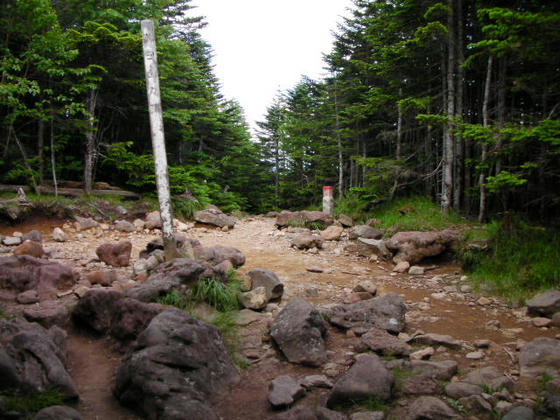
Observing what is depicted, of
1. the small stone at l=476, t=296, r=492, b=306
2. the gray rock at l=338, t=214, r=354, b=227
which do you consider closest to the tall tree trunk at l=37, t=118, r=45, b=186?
the gray rock at l=338, t=214, r=354, b=227

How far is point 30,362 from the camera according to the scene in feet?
8.69

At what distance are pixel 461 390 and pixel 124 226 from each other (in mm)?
10468

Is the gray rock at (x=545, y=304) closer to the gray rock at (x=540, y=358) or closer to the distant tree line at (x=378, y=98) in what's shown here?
the gray rock at (x=540, y=358)

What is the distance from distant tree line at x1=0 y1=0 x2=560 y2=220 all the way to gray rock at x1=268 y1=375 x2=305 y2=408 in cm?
420

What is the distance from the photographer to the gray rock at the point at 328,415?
2541 millimetres

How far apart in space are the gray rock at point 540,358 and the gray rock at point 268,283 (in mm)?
3317

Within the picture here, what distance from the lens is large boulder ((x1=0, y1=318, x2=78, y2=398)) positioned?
8.00ft

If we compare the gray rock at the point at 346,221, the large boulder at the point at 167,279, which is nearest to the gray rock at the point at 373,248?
the gray rock at the point at 346,221

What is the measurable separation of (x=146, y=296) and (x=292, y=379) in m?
2.41

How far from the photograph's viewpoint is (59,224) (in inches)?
388

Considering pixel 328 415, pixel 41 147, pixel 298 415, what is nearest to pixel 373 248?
pixel 328 415

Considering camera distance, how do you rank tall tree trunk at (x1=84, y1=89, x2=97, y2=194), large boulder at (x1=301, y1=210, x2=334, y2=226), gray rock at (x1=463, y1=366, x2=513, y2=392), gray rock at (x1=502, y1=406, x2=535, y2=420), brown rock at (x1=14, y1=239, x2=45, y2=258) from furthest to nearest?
large boulder at (x1=301, y1=210, x2=334, y2=226)
tall tree trunk at (x1=84, y1=89, x2=97, y2=194)
brown rock at (x1=14, y1=239, x2=45, y2=258)
gray rock at (x1=463, y1=366, x2=513, y2=392)
gray rock at (x1=502, y1=406, x2=535, y2=420)

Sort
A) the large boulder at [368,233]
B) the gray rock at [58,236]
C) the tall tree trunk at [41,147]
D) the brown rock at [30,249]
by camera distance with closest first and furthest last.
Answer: the brown rock at [30,249]
the gray rock at [58,236]
the large boulder at [368,233]
the tall tree trunk at [41,147]

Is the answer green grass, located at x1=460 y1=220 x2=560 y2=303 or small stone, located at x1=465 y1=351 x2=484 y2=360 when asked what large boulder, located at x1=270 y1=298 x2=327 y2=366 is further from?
green grass, located at x1=460 y1=220 x2=560 y2=303
